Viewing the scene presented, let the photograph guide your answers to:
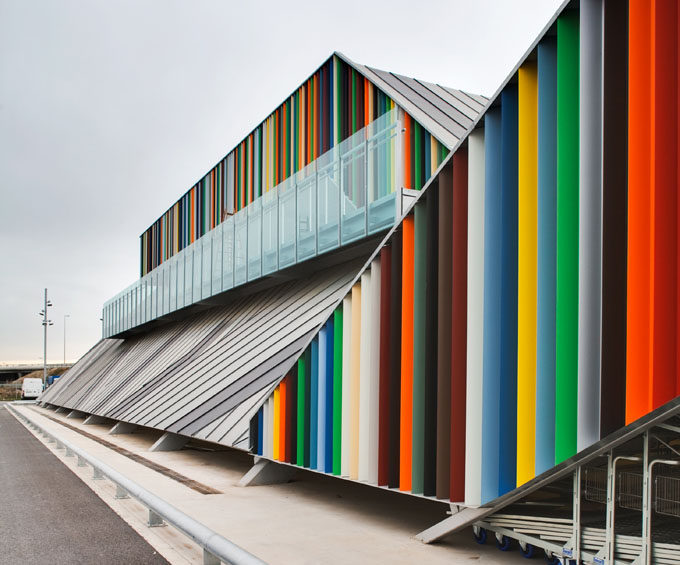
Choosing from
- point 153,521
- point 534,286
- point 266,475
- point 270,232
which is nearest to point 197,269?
point 270,232

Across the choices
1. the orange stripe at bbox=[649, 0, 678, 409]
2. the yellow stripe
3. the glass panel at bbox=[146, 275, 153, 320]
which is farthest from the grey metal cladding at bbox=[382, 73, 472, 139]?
the glass panel at bbox=[146, 275, 153, 320]

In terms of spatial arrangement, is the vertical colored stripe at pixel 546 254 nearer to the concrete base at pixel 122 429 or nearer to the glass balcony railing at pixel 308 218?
the glass balcony railing at pixel 308 218

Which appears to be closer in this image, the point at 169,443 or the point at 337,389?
the point at 337,389

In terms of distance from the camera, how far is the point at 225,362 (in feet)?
52.9

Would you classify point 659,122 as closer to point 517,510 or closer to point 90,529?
point 517,510

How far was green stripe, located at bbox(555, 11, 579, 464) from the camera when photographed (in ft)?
18.1

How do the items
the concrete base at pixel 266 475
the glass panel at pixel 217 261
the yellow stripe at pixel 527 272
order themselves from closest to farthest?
the yellow stripe at pixel 527 272 < the concrete base at pixel 266 475 < the glass panel at pixel 217 261

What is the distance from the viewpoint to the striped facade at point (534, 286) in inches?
193

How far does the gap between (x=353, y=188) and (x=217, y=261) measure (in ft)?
29.6

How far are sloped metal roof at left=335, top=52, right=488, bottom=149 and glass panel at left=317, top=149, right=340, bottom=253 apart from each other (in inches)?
71.4

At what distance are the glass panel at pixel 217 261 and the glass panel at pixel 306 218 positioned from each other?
6.11 meters

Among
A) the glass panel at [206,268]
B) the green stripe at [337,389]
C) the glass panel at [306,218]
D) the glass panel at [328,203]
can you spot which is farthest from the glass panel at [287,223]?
the green stripe at [337,389]

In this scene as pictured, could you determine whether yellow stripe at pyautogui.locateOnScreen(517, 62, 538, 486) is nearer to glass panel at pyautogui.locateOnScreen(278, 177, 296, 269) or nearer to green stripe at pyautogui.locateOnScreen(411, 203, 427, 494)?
green stripe at pyautogui.locateOnScreen(411, 203, 427, 494)

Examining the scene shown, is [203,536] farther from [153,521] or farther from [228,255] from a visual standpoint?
[228,255]
